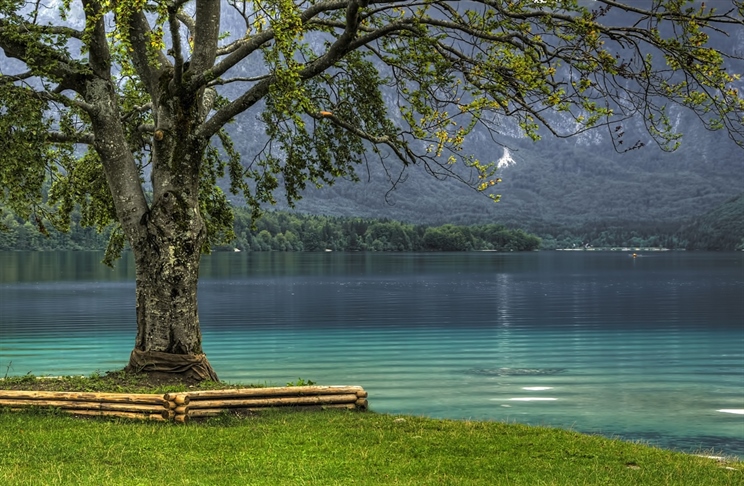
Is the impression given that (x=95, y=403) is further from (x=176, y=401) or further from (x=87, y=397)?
(x=176, y=401)

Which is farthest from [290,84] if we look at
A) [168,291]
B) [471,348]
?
[471,348]

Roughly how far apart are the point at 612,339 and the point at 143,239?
130 feet

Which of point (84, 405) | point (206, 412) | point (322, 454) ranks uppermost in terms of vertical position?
point (84, 405)

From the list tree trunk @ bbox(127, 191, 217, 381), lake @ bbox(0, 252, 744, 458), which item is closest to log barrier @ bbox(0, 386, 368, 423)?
tree trunk @ bbox(127, 191, 217, 381)

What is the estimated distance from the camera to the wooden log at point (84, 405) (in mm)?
17422

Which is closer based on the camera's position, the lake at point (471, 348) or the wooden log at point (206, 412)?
the wooden log at point (206, 412)

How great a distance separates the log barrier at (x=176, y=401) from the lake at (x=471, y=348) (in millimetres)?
9358

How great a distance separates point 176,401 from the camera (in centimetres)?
1734

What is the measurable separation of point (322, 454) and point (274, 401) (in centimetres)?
392

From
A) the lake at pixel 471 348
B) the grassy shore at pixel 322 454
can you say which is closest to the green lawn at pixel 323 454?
the grassy shore at pixel 322 454

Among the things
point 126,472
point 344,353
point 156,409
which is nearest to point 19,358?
point 344,353

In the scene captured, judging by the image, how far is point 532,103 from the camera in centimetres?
1919

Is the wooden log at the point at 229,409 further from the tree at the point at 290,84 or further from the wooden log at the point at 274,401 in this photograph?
the tree at the point at 290,84

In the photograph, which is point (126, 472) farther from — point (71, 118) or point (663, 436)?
point (663, 436)
